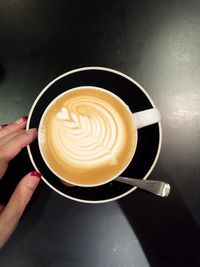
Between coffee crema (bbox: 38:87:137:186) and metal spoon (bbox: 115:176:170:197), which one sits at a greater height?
coffee crema (bbox: 38:87:137:186)

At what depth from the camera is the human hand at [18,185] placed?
582 millimetres

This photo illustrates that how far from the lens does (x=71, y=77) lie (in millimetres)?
587

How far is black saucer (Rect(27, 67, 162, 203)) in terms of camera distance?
582 mm

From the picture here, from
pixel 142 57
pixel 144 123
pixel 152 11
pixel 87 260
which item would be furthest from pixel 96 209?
pixel 152 11

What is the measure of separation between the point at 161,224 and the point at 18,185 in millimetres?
302

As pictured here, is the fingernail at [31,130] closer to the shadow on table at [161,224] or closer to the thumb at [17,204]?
the thumb at [17,204]

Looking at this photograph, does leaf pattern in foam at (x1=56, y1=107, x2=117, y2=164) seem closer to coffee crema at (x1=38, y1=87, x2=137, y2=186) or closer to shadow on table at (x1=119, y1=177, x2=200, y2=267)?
coffee crema at (x1=38, y1=87, x2=137, y2=186)

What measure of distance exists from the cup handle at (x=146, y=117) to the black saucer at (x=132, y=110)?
33 mm

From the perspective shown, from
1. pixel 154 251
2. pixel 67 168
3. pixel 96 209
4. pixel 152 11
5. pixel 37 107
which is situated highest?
pixel 152 11

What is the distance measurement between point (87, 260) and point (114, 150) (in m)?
0.26

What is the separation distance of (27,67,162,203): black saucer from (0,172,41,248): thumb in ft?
0.09

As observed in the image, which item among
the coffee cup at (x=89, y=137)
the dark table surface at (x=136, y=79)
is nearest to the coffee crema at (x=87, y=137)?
the coffee cup at (x=89, y=137)

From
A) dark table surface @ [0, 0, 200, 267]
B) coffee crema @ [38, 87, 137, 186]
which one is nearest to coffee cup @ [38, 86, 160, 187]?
coffee crema @ [38, 87, 137, 186]

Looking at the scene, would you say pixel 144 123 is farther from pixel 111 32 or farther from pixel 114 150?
pixel 111 32
